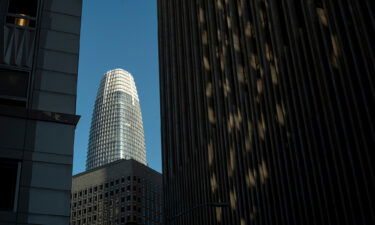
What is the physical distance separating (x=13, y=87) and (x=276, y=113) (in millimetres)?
27846

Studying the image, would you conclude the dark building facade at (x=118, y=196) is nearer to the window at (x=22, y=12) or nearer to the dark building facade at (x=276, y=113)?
the dark building facade at (x=276, y=113)

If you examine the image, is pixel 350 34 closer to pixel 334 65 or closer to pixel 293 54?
pixel 334 65

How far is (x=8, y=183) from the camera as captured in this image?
18.8 meters

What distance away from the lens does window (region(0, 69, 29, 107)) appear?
20391 mm

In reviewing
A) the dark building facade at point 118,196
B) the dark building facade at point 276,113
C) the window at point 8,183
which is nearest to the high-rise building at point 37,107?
the window at point 8,183

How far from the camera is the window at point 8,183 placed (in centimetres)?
1820

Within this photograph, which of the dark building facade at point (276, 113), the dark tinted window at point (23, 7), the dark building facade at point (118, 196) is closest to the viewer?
the dark tinted window at point (23, 7)

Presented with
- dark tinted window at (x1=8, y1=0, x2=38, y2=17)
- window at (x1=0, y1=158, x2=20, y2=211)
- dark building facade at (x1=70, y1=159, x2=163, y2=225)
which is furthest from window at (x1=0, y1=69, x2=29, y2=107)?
dark building facade at (x1=70, y1=159, x2=163, y2=225)

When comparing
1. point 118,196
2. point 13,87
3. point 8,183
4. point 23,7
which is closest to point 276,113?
point 23,7

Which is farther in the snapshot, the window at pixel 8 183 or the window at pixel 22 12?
the window at pixel 22 12

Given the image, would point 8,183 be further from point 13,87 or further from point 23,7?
point 23,7

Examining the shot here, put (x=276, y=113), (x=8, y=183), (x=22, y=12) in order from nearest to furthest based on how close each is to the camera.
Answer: (x=8, y=183) → (x=22, y=12) → (x=276, y=113)

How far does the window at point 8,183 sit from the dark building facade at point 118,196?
165627mm

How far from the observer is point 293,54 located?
1620 inches
